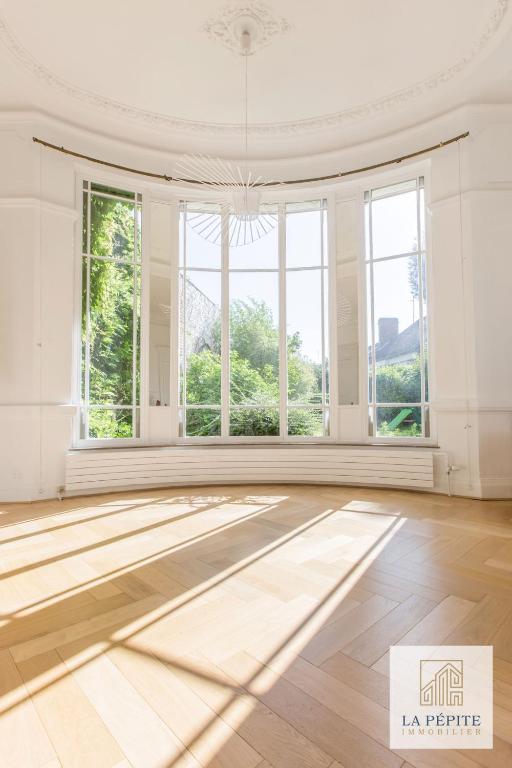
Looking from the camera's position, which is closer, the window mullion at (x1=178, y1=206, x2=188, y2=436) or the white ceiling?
the white ceiling

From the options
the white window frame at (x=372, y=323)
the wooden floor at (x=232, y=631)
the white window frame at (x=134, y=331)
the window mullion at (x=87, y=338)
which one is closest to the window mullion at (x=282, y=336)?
the white window frame at (x=372, y=323)

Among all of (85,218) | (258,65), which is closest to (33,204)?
(85,218)

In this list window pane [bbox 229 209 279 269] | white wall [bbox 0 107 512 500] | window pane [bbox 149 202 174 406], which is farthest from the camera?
window pane [bbox 229 209 279 269]

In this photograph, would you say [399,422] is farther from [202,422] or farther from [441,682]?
[441,682]

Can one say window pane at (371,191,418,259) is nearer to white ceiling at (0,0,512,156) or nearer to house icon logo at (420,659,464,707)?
white ceiling at (0,0,512,156)

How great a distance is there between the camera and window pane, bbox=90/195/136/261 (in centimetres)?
500

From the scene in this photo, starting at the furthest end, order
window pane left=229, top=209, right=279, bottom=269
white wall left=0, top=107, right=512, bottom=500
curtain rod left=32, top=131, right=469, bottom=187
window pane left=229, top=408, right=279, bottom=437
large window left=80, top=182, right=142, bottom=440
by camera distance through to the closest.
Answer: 1. window pane left=229, top=209, right=279, bottom=269
2. window pane left=229, top=408, right=279, bottom=437
3. large window left=80, top=182, right=142, bottom=440
4. curtain rod left=32, top=131, right=469, bottom=187
5. white wall left=0, top=107, right=512, bottom=500

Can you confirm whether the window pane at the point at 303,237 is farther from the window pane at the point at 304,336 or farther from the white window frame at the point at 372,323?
the white window frame at the point at 372,323

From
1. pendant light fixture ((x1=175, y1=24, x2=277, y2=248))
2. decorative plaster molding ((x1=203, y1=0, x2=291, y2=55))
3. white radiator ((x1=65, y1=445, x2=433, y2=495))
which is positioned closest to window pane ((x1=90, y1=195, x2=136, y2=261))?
pendant light fixture ((x1=175, y1=24, x2=277, y2=248))

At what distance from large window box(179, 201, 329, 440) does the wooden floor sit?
195 cm

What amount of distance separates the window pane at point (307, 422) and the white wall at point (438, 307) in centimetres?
131

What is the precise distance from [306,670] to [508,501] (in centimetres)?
343

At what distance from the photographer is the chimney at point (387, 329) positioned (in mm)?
5055

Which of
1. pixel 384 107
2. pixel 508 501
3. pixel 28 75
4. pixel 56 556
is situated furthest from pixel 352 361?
pixel 28 75
